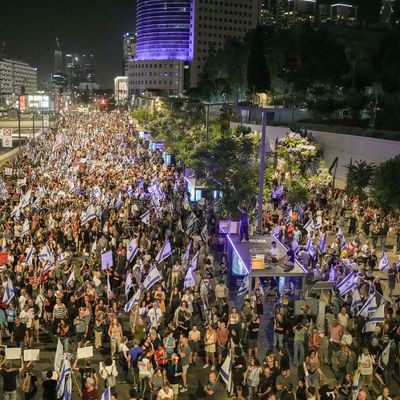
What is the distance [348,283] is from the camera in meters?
14.0

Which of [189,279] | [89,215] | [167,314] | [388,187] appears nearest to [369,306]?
[189,279]

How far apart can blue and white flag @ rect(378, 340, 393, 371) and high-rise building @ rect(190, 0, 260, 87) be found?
522ft

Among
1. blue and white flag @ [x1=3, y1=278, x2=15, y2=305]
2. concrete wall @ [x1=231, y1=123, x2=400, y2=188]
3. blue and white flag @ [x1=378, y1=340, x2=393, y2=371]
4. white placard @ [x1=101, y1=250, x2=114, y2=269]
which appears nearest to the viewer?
blue and white flag @ [x1=378, y1=340, x2=393, y2=371]

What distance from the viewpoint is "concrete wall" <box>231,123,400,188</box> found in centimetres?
2780

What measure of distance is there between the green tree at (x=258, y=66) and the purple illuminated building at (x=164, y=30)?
117147 mm

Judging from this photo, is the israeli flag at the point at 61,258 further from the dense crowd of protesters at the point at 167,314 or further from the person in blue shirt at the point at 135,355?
the person in blue shirt at the point at 135,355

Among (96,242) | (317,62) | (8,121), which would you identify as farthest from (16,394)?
(8,121)

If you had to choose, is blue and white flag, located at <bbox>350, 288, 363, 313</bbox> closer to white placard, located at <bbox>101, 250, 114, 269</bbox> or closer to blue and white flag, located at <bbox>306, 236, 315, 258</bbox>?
blue and white flag, located at <bbox>306, 236, 315, 258</bbox>

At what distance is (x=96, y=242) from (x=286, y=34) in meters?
40.4

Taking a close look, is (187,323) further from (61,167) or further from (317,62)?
(317,62)

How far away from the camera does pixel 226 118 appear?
171ft

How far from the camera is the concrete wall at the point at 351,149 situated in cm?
2780

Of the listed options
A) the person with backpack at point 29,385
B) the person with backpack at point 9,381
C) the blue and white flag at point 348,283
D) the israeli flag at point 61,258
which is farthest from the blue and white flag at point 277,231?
the person with backpack at point 9,381

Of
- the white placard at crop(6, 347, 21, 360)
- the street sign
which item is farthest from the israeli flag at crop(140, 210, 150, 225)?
the street sign
